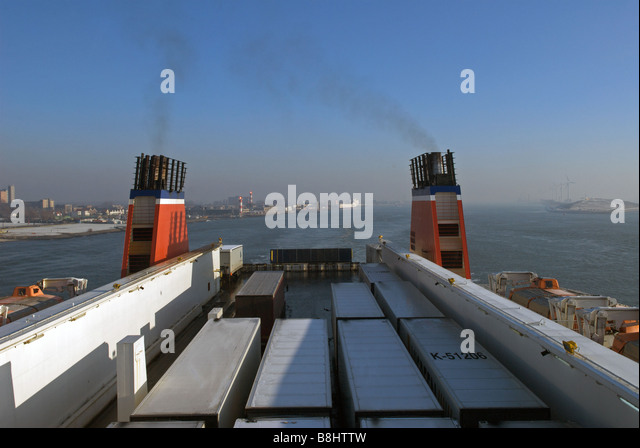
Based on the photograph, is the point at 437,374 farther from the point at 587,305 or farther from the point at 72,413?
the point at 72,413

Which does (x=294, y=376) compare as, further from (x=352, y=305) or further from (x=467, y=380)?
(x=352, y=305)

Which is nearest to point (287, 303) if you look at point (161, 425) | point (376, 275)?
point (376, 275)

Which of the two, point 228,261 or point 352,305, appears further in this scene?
point 228,261

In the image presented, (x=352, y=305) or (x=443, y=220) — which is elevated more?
(x=443, y=220)

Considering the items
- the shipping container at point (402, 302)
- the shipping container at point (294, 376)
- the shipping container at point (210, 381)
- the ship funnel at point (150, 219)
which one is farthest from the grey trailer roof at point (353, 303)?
the ship funnel at point (150, 219)

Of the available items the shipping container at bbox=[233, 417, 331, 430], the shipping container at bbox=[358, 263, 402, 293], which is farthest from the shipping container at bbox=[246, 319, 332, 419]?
the shipping container at bbox=[358, 263, 402, 293]

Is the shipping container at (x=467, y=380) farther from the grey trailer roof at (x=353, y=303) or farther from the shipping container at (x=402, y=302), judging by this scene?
the grey trailer roof at (x=353, y=303)

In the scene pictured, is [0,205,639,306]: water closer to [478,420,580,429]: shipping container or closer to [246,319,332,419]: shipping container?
[246,319,332,419]: shipping container
